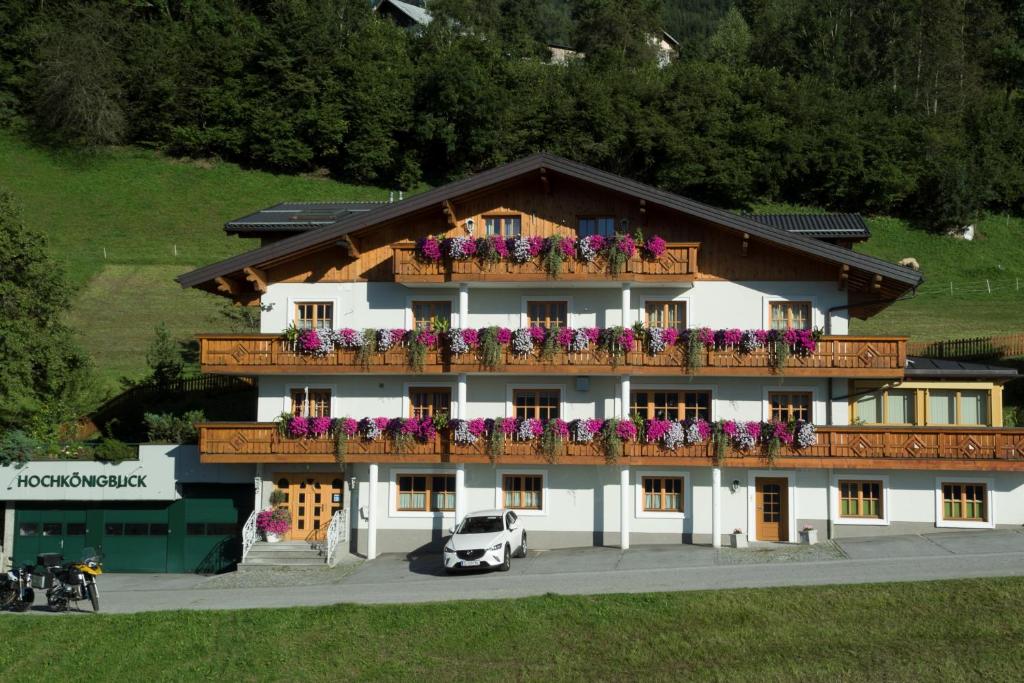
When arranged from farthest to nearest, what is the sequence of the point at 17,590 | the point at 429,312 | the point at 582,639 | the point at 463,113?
1. the point at 463,113
2. the point at 429,312
3. the point at 17,590
4. the point at 582,639

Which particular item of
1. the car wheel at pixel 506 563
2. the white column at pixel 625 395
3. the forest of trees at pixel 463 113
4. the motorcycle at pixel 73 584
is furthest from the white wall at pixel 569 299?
the forest of trees at pixel 463 113

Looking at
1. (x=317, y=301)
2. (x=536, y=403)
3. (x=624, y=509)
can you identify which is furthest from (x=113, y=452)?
(x=624, y=509)

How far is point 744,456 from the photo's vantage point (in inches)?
1109

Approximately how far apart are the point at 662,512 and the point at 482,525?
211 inches

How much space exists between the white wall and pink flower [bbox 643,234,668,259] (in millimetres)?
1632

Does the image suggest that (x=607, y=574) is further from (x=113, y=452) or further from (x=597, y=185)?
(x=113, y=452)

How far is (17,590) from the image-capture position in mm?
24734

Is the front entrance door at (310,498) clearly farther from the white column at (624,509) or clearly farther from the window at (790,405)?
the window at (790,405)

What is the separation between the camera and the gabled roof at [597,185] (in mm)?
28438

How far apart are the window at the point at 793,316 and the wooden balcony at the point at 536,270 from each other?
2.87 metres

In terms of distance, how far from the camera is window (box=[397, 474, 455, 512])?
30781 mm

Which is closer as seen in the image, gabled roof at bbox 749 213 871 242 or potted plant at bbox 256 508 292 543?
potted plant at bbox 256 508 292 543

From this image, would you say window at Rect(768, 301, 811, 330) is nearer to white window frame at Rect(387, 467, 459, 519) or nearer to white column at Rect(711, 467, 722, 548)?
white column at Rect(711, 467, 722, 548)

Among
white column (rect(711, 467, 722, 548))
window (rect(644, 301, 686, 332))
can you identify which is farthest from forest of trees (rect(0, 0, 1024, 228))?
white column (rect(711, 467, 722, 548))
